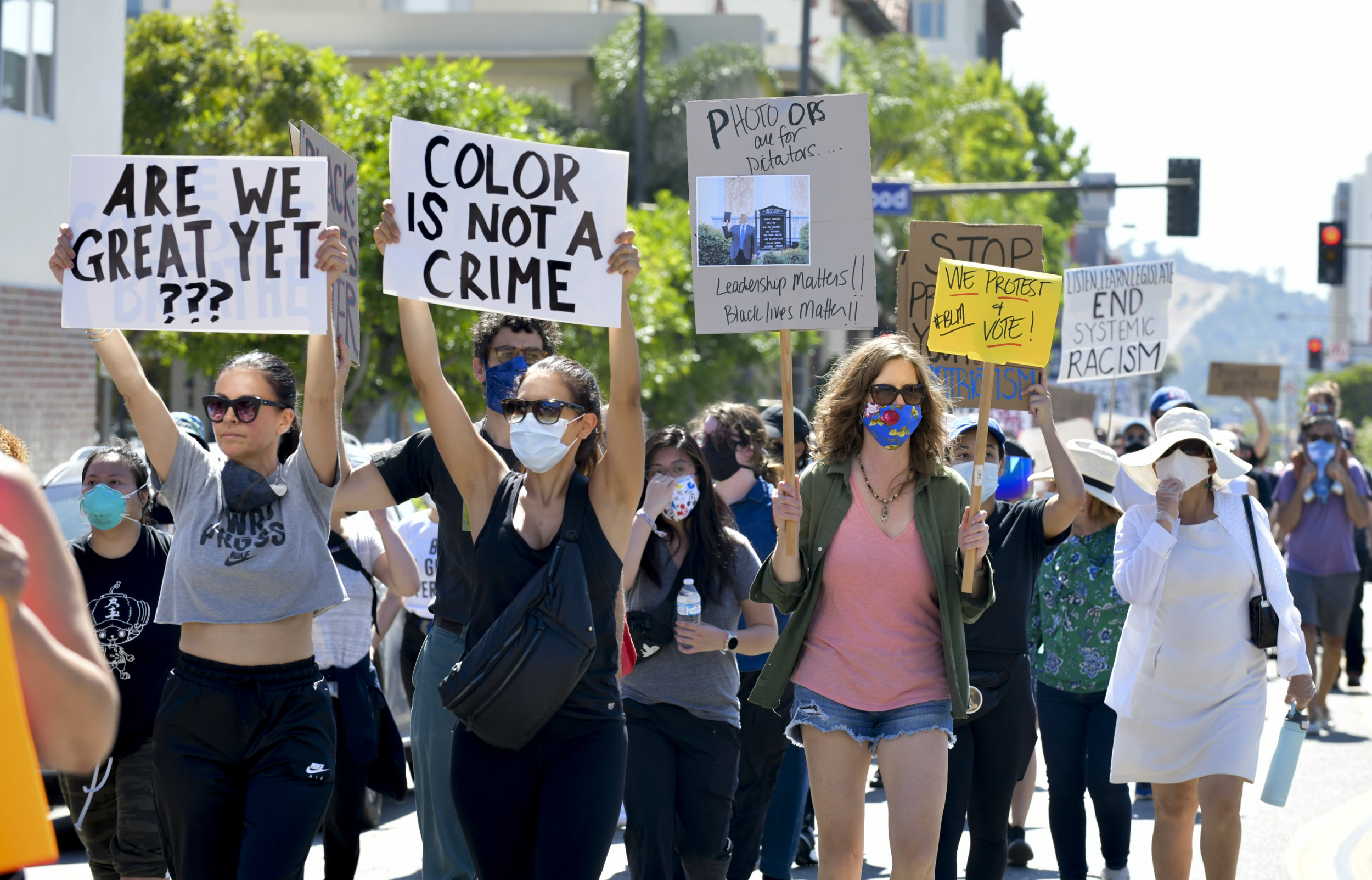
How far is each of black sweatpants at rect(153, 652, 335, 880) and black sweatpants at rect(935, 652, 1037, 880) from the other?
8.49ft

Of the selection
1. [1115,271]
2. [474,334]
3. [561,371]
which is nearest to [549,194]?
[561,371]

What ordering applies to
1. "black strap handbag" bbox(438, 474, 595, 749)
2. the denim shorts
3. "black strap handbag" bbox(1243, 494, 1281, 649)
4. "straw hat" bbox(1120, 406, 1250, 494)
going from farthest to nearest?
"straw hat" bbox(1120, 406, 1250, 494)
"black strap handbag" bbox(1243, 494, 1281, 649)
the denim shorts
"black strap handbag" bbox(438, 474, 595, 749)

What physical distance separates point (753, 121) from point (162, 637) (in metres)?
2.77

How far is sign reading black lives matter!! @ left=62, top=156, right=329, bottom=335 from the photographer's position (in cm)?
494

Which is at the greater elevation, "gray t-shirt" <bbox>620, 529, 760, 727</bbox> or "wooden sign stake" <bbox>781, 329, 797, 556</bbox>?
"wooden sign stake" <bbox>781, 329, 797, 556</bbox>

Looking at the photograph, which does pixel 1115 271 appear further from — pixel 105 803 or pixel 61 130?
pixel 61 130

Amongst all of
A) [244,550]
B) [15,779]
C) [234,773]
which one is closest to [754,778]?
[234,773]

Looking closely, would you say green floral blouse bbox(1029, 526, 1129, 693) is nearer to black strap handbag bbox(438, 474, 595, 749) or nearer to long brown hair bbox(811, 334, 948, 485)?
long brown hair bbox(811, 334, 948, 485)

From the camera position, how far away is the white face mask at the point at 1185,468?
20.0 feet

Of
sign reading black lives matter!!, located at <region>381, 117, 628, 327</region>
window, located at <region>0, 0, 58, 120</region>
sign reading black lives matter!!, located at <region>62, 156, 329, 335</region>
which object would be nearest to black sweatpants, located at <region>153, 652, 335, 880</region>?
sign reading black lives matter!!, located at <region>62, 156, 329, 335</region>

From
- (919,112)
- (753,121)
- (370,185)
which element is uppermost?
(919,112)

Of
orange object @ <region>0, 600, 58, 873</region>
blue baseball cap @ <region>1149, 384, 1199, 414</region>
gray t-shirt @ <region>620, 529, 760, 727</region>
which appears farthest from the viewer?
blue baseball cap @ <region>1149, 384, 1199, 414</region>

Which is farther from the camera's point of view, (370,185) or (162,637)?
(370,185)

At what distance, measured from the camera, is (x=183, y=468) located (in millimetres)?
4695
